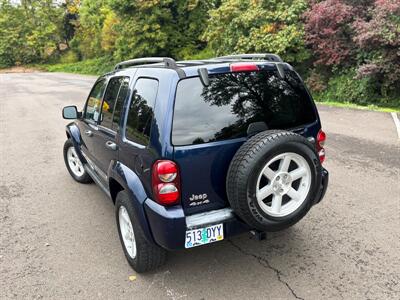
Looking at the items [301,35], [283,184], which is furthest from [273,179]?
[301,35]

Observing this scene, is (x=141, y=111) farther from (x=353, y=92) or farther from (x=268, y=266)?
(x=353, y=92)

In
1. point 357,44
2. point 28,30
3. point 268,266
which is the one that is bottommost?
point 268,266

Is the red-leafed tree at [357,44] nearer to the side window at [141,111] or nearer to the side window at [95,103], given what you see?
the side window at [95,103]

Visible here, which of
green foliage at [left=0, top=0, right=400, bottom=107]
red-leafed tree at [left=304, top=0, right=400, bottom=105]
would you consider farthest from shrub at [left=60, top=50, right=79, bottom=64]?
red-leafed tree at [left=304, top=0, right=400, bottom=105]

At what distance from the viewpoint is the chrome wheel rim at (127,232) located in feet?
10.6

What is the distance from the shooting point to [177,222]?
2684 millimetres

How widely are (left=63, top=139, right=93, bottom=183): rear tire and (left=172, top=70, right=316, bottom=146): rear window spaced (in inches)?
121

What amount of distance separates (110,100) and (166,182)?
1598mm

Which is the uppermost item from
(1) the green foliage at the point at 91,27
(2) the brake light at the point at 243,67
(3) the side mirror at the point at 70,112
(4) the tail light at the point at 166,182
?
(1) the green foliage at the point at 91,27

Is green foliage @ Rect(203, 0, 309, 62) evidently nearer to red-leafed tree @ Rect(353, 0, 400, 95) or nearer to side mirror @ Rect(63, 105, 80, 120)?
red-leafed tree @ Rect(353, 0, 400, 95)

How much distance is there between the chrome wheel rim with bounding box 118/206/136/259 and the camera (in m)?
3.22

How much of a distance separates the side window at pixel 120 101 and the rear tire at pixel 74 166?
6.47ft

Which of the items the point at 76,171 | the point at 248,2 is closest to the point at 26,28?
the point at 248,2

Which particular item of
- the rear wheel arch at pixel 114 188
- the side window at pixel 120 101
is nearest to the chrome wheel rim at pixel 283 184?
the rear wheel arch at pixel 114 188
